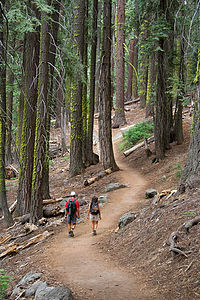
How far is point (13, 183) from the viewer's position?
2066 cm

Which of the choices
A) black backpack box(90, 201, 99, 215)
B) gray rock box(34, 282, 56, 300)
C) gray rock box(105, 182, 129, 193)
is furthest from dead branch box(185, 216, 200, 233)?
gray rock box(105, 182, 129, 193)

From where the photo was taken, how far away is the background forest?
975cm

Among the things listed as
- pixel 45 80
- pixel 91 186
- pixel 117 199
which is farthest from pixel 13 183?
pixel 45 80

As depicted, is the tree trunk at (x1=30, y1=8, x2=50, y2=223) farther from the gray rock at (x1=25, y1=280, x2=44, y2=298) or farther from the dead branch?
the dead branch

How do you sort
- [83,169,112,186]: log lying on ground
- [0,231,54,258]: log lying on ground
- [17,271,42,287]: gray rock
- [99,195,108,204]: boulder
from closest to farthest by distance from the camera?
[17,271,42,287]: gray rock → [0,231,54,258]: log lying on ground → [99,195,108,204]: boulder → [83,169,112,186]: log lying on ground

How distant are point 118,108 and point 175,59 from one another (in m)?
11.4

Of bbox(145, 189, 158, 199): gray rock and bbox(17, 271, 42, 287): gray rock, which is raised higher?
bbox(17, 271, 42, 287): gray rock

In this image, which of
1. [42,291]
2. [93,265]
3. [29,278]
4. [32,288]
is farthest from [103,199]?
[42,291]

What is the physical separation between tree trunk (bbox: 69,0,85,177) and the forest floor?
438 cm

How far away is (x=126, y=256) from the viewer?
738 cm

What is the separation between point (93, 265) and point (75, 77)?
909cm

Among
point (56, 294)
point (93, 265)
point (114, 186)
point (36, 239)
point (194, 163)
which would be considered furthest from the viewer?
point (114, 186)

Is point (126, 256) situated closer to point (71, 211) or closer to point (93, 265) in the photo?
point (93, 265)

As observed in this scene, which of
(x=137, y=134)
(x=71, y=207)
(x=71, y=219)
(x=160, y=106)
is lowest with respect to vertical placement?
(x=71, y=219)
